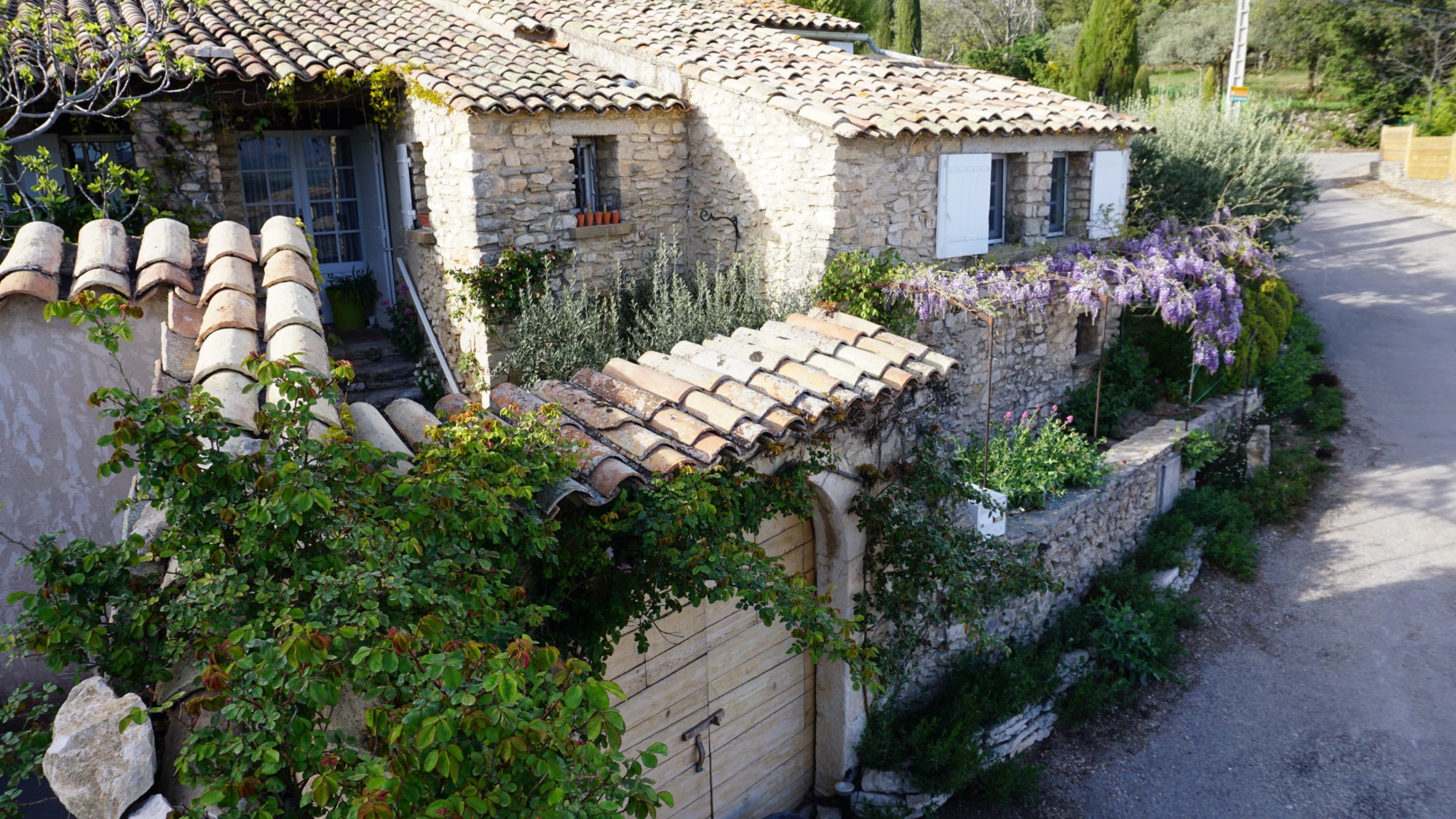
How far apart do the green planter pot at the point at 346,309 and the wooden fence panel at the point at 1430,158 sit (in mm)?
23572

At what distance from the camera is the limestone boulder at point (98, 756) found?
6.74 ft

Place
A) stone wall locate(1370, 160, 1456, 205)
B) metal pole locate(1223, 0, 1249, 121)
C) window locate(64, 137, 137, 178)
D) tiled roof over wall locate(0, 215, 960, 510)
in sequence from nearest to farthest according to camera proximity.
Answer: tiled roof over wall locate(0, 215, 960, 510) < window locate(64, 137, 137, 178) < metal pole locate(1223, 0, 1249, 121) < stone wall locate(1370, 160, 1456, 205)

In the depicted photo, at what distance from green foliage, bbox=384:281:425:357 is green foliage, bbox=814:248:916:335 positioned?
4422 mm

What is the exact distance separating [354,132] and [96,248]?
7.49 m

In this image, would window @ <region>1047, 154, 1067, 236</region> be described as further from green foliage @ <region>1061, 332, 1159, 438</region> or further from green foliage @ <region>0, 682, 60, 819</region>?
green foliage @ <region>0, 682, 60, 819</region>

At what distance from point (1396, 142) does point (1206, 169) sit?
1462 cm

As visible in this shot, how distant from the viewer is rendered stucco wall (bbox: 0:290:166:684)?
332 centimetres

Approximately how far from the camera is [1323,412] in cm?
1160

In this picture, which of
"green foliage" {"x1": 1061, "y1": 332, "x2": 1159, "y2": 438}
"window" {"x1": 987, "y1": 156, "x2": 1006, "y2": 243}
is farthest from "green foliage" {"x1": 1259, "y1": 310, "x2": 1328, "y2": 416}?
"window" {"x1": 987, "y1": 156, "x2": 1006, "y2": 243}

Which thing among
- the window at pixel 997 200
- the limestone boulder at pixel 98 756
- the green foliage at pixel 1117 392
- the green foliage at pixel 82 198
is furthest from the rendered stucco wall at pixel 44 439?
the green foliage at pixel 1117 392

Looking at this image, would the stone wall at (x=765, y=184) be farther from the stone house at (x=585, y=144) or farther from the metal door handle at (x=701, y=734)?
the metal door handle at (x=701, y=734)

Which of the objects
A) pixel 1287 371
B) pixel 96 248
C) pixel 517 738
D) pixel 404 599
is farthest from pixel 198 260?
pixel 1287 371

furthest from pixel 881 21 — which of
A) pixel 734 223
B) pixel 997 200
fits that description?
pixel 734 223

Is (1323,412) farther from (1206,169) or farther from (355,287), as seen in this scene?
(355,287)
